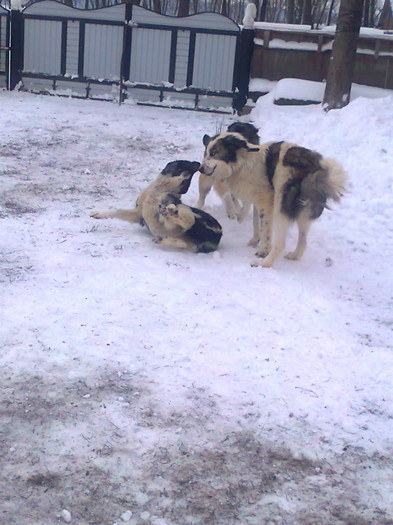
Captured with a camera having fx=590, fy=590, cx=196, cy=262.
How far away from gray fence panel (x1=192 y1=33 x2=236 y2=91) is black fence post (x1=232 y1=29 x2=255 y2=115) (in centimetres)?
20

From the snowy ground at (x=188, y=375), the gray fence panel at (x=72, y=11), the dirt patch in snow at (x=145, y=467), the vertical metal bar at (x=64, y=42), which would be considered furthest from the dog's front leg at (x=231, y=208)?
the vertical metal bar at (x=64, y=42)

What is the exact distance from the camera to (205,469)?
10.1 ft

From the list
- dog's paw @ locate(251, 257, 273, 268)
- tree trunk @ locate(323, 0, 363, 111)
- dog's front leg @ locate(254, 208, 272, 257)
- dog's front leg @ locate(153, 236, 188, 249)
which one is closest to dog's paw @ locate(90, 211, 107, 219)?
dog's front leg @ locate(153, 236, 188, 249)

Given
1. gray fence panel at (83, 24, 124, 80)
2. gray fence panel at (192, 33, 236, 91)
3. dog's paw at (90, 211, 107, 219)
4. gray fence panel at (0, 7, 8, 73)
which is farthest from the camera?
gray fence panel at (0, 7, 8, 73)

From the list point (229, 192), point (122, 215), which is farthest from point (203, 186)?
point (122, 215)

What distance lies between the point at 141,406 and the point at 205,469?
643mm

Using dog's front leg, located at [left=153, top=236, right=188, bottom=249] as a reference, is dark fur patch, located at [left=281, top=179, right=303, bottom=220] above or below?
above

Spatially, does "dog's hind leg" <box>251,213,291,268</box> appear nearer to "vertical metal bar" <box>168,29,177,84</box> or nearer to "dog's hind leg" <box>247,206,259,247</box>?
"dog's hind leg" <box>247,206,259,247</box>

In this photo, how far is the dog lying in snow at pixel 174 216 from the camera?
6438mm

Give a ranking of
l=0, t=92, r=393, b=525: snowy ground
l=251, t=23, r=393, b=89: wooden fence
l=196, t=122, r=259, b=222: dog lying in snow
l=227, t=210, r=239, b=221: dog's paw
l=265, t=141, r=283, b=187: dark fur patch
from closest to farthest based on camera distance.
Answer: l=0, t=92, r=393, b=525: snowy ground
l=265, t=141, r=283, b=187: dark fur patch
l=196, t=122, r=259, b=222: dog lying in snow
l=227, t=210, r=239, b=221: dog's paw
l=251, t=23, r=393, b=89: wooden fence

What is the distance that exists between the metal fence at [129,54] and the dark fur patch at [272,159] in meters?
9.56

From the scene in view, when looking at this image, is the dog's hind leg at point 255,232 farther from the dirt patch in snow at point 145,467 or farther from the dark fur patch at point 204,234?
the dirt patch in snow at point 145,467

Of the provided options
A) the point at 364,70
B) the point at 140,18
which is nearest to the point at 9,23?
the point at 140,18

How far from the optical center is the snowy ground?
291cm
